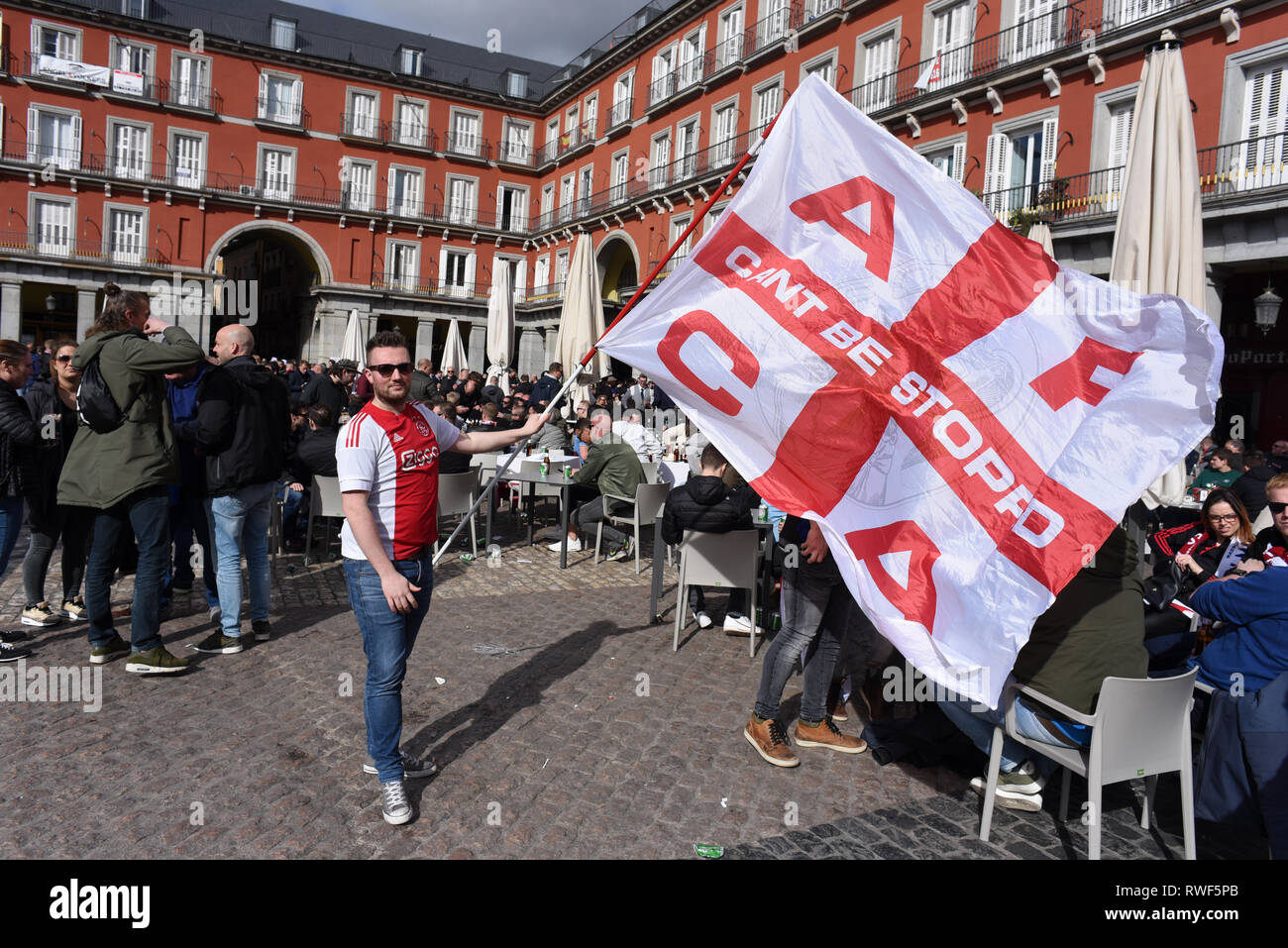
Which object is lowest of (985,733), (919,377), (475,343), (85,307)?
(985,733)

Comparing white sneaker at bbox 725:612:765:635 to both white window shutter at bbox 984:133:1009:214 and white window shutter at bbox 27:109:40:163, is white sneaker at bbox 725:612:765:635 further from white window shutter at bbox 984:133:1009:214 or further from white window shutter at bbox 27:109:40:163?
white window shutter at bbox 27:109:40:163

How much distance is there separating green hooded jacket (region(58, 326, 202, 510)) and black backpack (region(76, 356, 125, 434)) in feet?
0.13

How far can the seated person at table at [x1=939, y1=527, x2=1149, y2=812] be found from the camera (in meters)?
3.51

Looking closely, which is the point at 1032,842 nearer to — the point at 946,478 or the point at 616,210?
the point at 946,478

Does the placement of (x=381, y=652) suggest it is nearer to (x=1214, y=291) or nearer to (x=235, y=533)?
(x=235, y=533)


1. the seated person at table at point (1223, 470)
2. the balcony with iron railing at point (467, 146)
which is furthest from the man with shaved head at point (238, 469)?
the balcony with iron railing at point (467, 146)

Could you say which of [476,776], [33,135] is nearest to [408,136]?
[33,135]

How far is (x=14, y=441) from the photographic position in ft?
17.7

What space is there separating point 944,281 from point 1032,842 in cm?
245

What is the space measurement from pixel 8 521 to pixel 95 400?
1398mm

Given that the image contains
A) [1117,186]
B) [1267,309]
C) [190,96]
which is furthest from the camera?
[190,96]

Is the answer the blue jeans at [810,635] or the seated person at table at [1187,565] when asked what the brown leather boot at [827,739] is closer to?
the blue jeans at [810,635]

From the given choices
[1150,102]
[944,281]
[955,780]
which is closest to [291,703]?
[955,780]

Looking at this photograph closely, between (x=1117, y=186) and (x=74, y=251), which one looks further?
(x=74, y=251)
